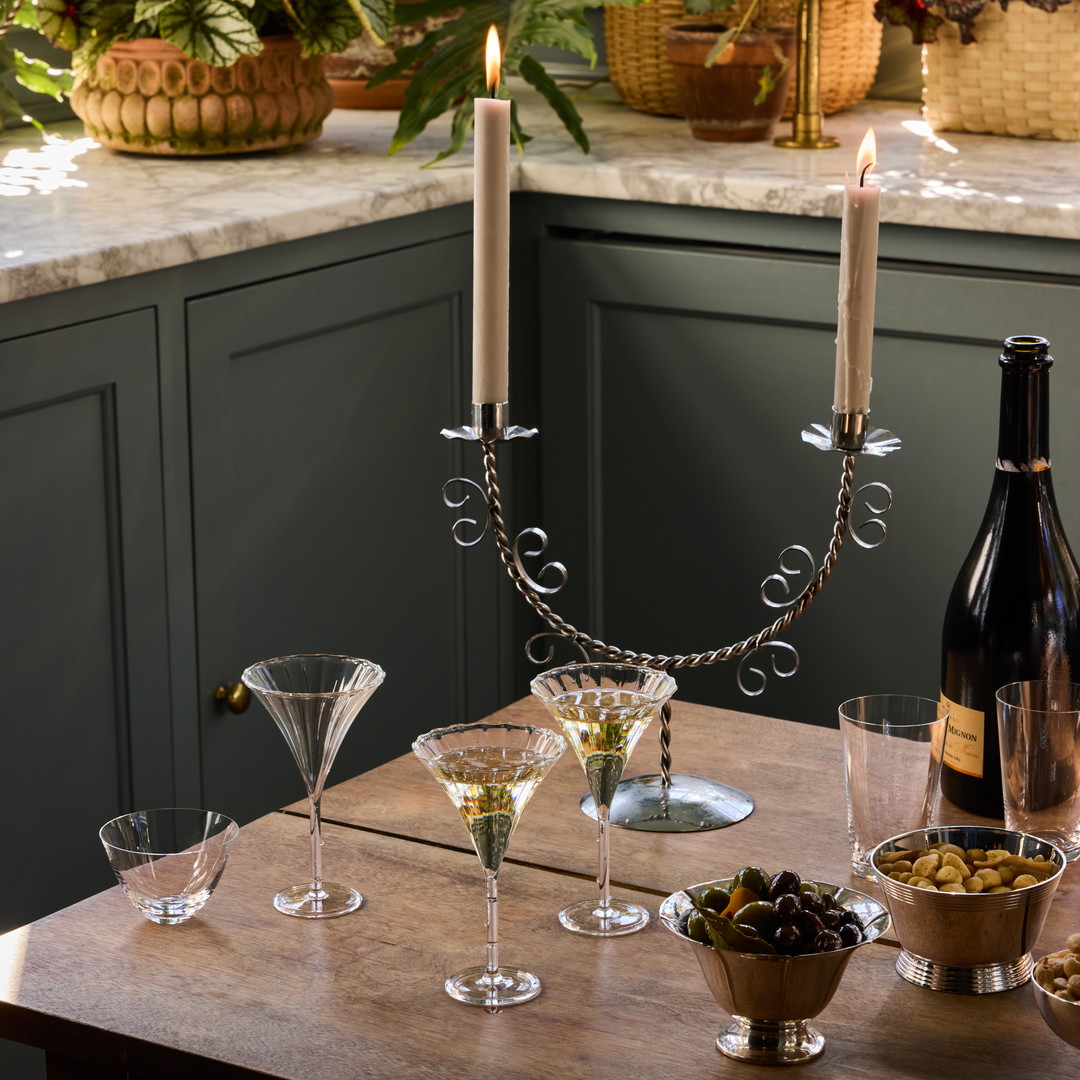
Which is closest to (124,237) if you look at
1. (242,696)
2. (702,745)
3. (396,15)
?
(242,696)

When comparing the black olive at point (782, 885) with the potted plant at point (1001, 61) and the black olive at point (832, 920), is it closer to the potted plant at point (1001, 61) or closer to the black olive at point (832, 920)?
the black olive at point (832, 920)

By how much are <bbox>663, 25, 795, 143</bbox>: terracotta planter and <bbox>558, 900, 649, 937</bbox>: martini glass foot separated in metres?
1.55

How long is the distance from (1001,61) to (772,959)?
1.79m

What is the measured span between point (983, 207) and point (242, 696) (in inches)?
39.1

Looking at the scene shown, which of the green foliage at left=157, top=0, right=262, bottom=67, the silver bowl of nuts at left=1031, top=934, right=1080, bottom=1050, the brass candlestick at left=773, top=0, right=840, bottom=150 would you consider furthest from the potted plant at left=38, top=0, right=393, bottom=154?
the silver bowl of nuts at left=1031, top=934, right=1080, bottom=1050

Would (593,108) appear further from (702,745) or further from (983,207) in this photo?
(702,745)

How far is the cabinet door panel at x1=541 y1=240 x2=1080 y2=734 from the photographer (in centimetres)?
209

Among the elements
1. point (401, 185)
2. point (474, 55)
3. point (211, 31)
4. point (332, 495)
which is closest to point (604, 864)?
point (332, 495)

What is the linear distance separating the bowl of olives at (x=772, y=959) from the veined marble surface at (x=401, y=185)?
40.9 inches

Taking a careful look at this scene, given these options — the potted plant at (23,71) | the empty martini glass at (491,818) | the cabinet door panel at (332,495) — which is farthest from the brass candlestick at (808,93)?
the empty martini glass at (491,818)

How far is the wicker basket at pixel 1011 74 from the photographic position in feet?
7.57

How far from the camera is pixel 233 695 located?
6.56 ft

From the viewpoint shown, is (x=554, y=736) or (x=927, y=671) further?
(x=927, y=671)

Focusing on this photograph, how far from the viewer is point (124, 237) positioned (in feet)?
5.89
